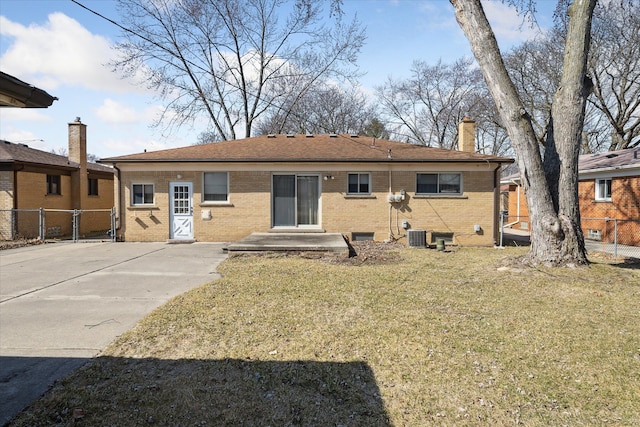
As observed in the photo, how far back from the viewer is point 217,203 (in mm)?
13883

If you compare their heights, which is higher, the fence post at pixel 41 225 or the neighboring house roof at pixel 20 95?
the neighboring house roof at pixel 20 95

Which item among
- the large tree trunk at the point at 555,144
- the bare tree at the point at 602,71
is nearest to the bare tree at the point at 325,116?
the bare tree at the point at 602,71

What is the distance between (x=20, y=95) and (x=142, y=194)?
11.6 meters

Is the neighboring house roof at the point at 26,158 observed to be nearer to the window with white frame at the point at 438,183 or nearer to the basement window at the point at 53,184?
the basement window at the point at 53,184

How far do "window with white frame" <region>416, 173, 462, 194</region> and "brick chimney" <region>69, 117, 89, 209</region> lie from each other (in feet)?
51.8

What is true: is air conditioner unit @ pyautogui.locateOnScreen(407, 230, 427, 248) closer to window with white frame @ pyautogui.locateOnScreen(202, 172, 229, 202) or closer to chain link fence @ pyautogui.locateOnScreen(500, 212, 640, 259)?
chain link fence @ pyautogui.locateOnScreen(500, 212, 640, 259)

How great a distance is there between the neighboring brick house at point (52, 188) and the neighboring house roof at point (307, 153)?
4.70 meters

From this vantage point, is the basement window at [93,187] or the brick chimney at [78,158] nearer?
the brick chimney at [78,158]

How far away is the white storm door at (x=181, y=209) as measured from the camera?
13930mm

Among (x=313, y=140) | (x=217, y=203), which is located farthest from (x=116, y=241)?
(x=313, y=140)

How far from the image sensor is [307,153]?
1435cm

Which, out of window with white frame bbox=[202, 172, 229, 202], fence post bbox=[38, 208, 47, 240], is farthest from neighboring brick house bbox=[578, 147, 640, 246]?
fence post bbox=[38, 208, 47, 240]

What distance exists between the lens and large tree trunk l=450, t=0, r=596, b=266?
8.36 meters

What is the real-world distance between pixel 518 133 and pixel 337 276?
525 cm
